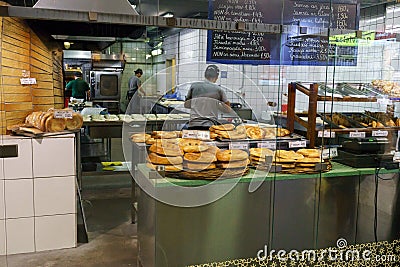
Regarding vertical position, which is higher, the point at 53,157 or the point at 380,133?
the point at 380,133

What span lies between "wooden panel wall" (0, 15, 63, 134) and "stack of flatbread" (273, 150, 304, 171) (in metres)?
2.15

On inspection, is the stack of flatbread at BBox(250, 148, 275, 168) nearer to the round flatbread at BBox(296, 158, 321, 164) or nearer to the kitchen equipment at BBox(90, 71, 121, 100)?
the round flatbread at BBox(296, 158, 321, 164)

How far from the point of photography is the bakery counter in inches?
87.0

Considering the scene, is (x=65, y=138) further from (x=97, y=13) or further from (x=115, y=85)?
(x=115, y=85)

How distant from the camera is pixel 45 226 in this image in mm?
3174

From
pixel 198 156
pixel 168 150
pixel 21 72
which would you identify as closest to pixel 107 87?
pixel 21 72

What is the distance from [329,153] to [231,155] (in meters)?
0.70

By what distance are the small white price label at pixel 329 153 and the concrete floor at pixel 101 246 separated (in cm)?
160

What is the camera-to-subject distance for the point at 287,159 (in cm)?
241

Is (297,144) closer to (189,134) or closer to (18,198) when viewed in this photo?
(189,134)

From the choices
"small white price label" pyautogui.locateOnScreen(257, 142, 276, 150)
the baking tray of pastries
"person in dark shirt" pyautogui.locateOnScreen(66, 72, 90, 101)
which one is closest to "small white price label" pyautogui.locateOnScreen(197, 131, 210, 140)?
the baking tray of pastries

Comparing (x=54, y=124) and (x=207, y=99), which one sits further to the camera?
(x=207, y=99)

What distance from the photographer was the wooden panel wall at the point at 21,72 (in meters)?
3.12

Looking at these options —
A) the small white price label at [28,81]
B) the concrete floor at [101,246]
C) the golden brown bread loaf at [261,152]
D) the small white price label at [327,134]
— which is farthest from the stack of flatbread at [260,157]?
the small white price label at [28,81]
